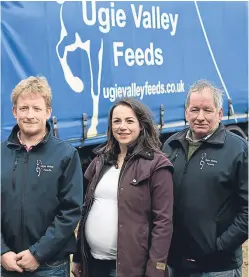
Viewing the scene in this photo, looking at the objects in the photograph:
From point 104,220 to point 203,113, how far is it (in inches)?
29.0

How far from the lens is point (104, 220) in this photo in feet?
9.74

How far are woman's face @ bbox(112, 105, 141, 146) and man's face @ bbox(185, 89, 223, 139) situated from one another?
0.29 metres

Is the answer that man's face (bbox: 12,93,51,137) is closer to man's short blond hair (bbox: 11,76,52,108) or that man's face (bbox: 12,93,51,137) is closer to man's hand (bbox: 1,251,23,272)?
man's short blond hair (bbox: 11,76,52,108)

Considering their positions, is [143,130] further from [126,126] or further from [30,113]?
[30,113]

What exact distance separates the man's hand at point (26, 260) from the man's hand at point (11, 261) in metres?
0.02

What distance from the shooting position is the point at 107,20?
23.1 feet

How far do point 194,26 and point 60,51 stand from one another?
9.62 feet

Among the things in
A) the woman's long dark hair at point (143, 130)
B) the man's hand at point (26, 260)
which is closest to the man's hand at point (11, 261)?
the man's hand at point (26, 260)

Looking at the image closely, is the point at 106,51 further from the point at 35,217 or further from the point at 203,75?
the point at 35,217

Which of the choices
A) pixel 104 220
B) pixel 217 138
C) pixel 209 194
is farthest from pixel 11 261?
pixel 217 138

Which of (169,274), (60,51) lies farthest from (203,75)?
(169,274)

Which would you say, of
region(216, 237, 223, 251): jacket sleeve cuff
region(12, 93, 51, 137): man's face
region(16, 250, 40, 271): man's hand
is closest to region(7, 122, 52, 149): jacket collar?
region(12, 93, 51, 137): man's face

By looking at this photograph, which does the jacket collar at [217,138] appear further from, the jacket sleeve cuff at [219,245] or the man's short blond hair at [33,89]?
the man's short blond hair at [33,89]

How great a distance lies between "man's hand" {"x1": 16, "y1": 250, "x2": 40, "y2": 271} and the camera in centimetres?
288
